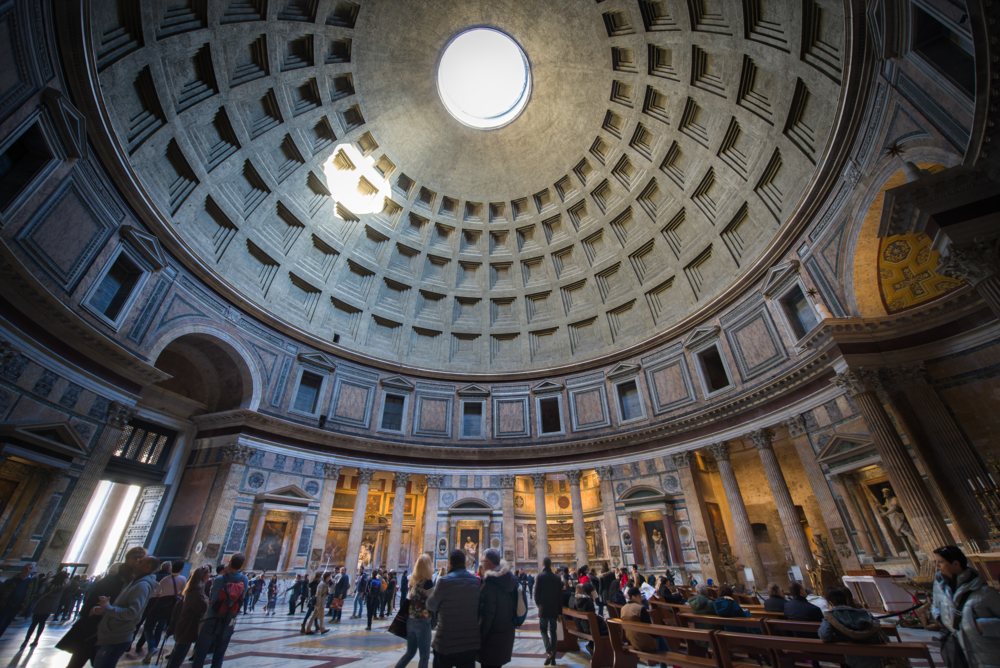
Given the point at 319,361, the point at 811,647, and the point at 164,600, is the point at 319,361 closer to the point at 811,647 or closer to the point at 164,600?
the point at 164,600

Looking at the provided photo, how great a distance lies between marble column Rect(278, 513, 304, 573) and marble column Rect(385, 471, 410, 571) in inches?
173

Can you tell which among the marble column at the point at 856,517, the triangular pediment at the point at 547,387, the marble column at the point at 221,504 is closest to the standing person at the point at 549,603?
the marble column at the point at 856,517

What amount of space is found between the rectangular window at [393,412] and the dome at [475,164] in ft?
7.53

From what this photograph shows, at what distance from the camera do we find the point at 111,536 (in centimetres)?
1927

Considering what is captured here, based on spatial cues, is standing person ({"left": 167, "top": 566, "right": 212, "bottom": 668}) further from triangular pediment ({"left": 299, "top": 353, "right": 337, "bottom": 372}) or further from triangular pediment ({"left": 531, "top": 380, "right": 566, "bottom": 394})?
triangular pediment ({"left": 531, "top": 380, "right": 566, "bottom": 394})

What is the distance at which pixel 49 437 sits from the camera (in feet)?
37.7

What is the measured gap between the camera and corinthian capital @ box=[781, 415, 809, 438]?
15.5 meters

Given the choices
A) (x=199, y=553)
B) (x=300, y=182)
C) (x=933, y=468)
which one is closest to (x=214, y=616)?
(x=199, y=553)

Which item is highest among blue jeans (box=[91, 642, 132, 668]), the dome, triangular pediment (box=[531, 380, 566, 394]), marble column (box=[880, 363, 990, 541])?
the dome

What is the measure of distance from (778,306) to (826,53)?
8836 millimetres

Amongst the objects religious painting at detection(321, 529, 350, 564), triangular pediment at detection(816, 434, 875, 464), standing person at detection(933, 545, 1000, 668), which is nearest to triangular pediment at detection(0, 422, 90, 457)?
religious painting at detection(321, 529, 350, 564)

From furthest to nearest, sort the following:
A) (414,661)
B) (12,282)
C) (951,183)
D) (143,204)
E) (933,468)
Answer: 1. (143,204)
2. (933,468)
3. (12,282)
4. (951,183)
5. (414,661)

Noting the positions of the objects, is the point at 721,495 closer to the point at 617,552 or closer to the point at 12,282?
the point at 617,552

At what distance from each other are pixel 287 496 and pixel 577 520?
14.2m
